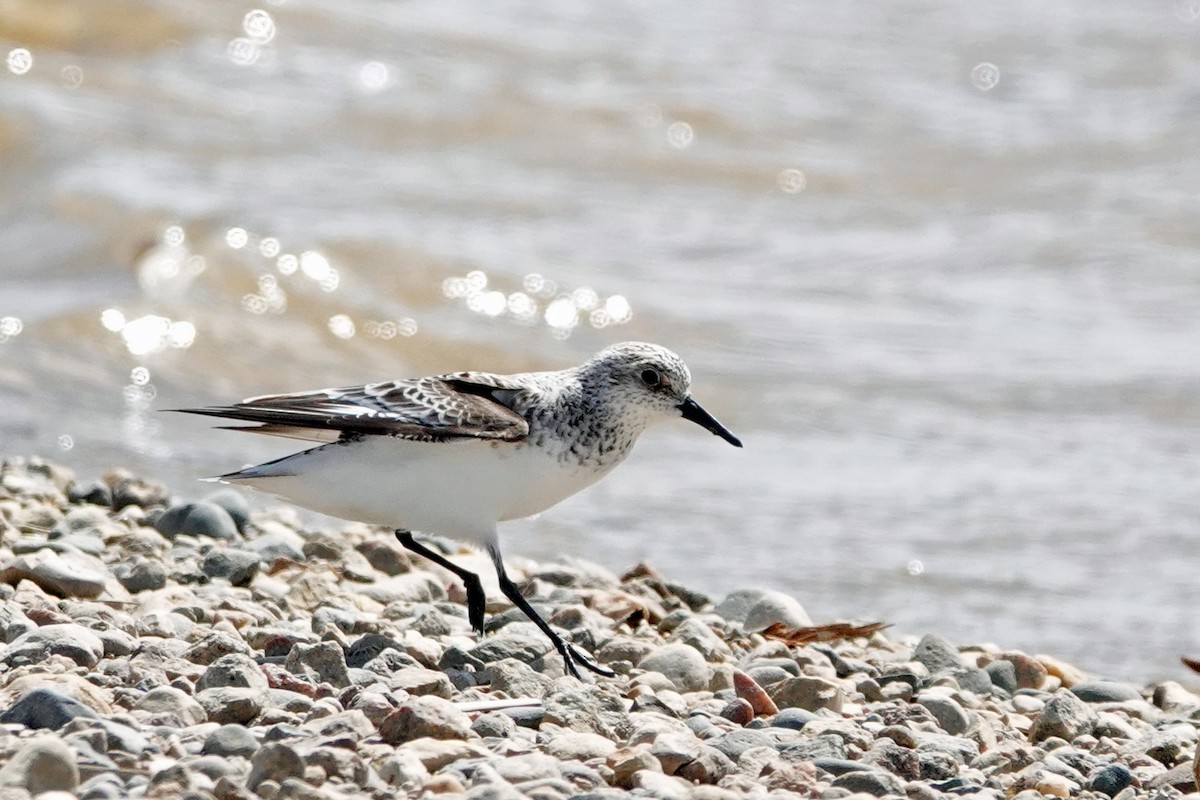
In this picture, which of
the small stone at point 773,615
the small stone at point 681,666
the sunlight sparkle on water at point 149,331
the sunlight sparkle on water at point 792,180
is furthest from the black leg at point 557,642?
the sunlight sparkle on water at point 792,180

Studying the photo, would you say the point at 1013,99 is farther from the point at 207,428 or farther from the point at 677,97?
the point at 207,428

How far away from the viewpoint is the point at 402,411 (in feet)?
19.0

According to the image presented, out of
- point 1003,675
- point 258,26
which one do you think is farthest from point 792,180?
point 1003,675

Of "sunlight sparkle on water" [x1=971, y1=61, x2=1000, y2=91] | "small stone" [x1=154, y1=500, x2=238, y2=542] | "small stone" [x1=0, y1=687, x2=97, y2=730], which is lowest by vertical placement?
"small stone" [x1=154, y1=500, x2=238, y2=542]

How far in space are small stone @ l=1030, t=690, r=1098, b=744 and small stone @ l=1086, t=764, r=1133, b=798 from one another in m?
0.56

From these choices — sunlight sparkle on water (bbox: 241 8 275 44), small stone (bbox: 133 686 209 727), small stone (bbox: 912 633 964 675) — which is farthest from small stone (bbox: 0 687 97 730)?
sunlight sparkle on water (bbox: 241 8 275 44)

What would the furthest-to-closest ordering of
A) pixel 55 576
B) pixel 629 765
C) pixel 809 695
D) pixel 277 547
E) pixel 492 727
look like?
1. pixel 277 547
2. pixel 55 576
3. pixel 809 695
4. pixel 492 727
5. pixel 629 765

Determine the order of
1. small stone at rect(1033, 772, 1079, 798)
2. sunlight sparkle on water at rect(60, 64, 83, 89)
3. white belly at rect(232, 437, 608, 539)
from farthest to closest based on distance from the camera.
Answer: sunlight sparkle on water at rect(60, 64, 83, 89) → white belly at rect(232, 437, 608, 539) → small stone at rect(1033, 772, 1079, 798)

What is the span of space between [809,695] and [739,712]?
32 centimetres

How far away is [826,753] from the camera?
470cm

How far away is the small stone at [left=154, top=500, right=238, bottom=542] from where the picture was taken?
7.30m

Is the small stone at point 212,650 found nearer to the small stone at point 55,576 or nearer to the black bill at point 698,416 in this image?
the small stone at point 55,576

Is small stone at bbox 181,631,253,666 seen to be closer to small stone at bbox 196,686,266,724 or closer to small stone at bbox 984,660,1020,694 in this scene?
small stone at bbox 196,686,266,724

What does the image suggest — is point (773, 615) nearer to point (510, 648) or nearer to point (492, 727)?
point (510, 648)
